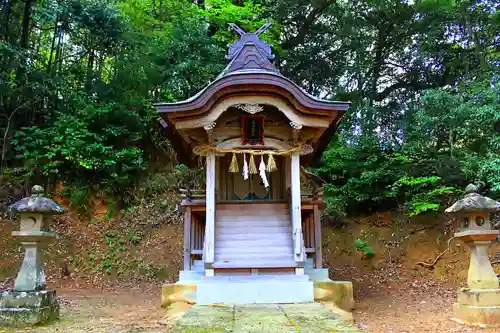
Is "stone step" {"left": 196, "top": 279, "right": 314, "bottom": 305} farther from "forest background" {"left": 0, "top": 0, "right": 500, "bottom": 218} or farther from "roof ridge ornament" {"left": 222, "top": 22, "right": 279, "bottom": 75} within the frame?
"forest background" {"left": 0, "top": 0, "right": 500, "bottom": 218}

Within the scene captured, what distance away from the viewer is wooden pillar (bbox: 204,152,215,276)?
7.21 metres

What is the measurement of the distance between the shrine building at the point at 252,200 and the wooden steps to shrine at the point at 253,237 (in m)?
0.02

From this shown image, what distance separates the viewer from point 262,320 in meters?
5.07

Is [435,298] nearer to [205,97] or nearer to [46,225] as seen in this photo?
[205,97]

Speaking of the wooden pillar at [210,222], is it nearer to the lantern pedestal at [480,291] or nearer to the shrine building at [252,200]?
the shrine building at [252,200]

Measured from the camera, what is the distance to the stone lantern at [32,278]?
5.29 meters

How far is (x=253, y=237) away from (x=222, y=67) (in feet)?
26.6

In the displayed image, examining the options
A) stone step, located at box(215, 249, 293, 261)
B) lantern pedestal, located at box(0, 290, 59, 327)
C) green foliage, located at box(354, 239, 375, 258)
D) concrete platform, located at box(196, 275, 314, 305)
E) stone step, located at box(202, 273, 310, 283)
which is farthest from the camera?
green foliage, located at box(354, 239, 375, 258)

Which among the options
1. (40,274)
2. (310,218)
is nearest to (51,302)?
(40,274)

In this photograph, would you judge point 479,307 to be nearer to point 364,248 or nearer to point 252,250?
point 252,250

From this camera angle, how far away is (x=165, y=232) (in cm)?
1377

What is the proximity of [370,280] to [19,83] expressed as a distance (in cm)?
1270

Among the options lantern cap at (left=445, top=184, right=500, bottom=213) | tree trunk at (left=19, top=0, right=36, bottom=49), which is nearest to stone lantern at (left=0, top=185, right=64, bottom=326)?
lantern cap at (left=445, top=184, right=500, bottom=213)

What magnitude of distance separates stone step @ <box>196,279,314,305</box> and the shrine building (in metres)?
0.02
